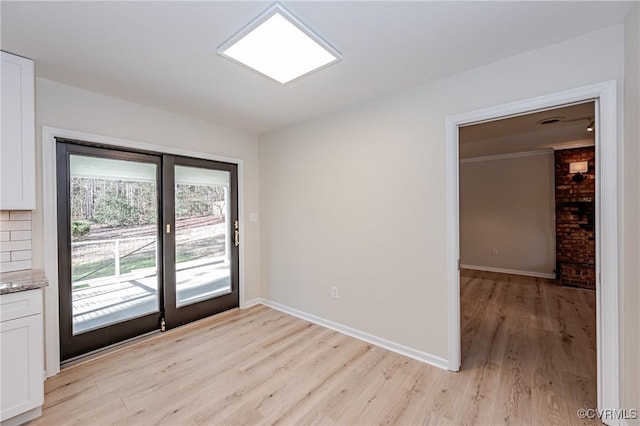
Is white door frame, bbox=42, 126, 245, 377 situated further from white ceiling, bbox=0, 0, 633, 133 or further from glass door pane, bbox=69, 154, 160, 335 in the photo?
white ceiling, bbox=0, 0, 633, 133

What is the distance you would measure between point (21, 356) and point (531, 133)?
19.6 ft

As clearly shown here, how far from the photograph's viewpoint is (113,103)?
269cm

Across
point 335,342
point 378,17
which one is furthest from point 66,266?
point 378,17

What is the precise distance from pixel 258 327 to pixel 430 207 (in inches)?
90.9

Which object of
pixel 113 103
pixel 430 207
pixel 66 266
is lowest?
pixel 66 266

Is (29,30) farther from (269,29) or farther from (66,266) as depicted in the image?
(66,266)

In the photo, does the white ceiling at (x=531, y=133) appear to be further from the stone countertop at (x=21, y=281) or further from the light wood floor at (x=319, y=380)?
the stone countertop at (x=21, y=281)

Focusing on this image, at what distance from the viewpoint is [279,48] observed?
189 centimetres

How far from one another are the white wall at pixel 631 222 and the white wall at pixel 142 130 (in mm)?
3608

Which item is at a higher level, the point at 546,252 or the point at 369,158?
the point at 369,158

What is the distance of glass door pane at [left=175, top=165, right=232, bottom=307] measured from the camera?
3252 mm

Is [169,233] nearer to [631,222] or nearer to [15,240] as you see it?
[15,240]

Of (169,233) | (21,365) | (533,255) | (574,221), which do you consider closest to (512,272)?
(533,255)

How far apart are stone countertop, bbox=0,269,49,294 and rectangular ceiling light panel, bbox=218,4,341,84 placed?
1.97 metres
